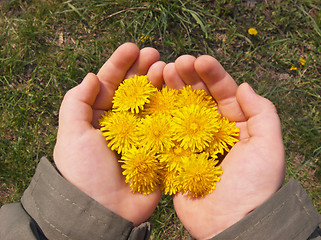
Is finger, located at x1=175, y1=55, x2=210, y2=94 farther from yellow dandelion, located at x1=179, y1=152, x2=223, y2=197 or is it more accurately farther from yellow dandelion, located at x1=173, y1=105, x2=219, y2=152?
yellow dandelion, located at x1=179, y1=152, x2=223, y2=197

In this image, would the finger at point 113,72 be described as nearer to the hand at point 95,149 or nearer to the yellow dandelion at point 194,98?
the hand at point 95,149

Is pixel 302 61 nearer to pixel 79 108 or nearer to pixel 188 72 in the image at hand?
pixel 188 72

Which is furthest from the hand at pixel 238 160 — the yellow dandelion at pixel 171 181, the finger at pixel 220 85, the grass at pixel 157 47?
the grass at pixel 157 47

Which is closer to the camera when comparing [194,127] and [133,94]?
[194,127]

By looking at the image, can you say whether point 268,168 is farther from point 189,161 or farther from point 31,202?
point 31,202

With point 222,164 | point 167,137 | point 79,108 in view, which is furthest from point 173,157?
point 79,108

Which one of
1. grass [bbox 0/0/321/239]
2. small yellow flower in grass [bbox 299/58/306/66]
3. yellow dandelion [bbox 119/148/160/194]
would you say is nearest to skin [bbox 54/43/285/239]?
yellow dandelion [bbox 119/148/160/194]
